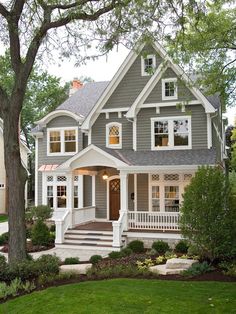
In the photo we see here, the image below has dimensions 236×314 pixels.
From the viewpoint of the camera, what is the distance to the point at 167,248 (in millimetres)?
14703

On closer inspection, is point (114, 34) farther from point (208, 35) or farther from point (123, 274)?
point (123, 274)

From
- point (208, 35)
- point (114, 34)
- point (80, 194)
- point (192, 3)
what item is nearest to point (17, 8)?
point (114, 34)

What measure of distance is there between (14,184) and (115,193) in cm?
980

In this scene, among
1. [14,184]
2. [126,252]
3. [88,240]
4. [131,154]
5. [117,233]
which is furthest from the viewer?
[131,154]

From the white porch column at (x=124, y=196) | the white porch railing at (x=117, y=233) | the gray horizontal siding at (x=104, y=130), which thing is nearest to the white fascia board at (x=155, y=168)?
the white porch column at (x=124, y=196)

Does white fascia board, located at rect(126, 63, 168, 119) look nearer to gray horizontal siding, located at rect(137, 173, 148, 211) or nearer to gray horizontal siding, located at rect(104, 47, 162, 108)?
gray horizontal siding, located at rect(104, 47, 162, 108)

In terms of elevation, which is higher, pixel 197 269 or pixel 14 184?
pixel 14 184

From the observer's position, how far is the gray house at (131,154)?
16.6m

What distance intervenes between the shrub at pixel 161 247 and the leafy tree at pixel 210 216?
11.5 ft

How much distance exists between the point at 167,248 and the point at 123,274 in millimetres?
4791

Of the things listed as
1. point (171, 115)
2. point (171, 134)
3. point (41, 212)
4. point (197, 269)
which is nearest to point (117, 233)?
point (41, 212)

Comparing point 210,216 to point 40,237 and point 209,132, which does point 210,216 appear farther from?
point 40,237

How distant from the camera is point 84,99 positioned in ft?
80.1

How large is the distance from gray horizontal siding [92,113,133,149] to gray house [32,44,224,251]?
0.18ft
